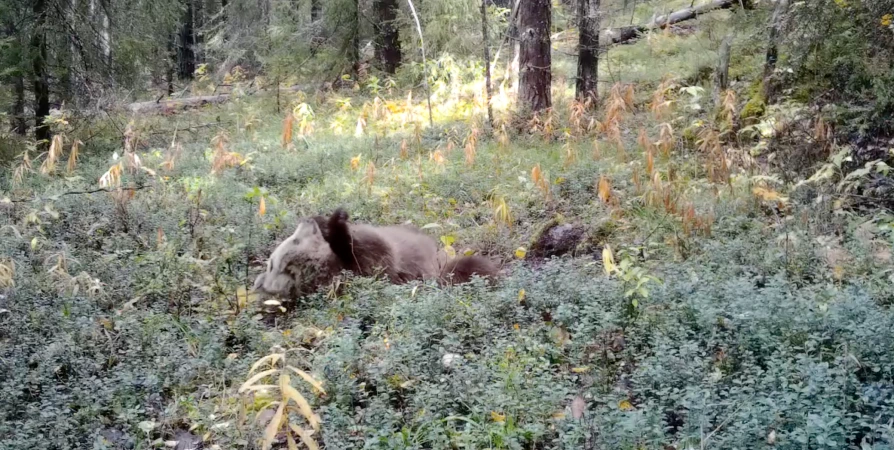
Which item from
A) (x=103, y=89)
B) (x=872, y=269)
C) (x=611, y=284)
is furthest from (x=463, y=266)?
(x=103, y=89)

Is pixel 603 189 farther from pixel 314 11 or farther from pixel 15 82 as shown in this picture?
pixel 314 11

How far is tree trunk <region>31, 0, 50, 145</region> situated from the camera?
1205 cm

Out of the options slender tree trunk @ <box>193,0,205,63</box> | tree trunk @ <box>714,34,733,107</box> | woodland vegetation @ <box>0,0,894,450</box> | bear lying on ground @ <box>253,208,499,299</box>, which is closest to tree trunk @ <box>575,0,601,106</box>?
woodland vegetation @ <box>0,0,894,450</box>

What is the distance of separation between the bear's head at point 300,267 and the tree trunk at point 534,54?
687 centimetres

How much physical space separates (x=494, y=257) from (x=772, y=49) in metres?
5.42

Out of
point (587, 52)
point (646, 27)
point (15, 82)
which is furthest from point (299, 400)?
point (646, 27)

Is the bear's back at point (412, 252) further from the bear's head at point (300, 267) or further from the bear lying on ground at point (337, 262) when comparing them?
the bear's head at point (300, 267)

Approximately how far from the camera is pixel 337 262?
6.36 metres

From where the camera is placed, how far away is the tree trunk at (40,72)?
12.1m

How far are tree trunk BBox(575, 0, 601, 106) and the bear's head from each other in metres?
7.54

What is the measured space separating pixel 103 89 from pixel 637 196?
31.3 ft

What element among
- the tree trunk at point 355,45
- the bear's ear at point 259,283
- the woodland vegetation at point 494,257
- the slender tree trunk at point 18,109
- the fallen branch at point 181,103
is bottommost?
the bear's ear at point 259,283

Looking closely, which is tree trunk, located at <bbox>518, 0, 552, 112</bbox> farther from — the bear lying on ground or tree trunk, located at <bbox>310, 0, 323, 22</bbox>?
tree trunk, located at <bbox>310, 0, 323, 22</bbox>

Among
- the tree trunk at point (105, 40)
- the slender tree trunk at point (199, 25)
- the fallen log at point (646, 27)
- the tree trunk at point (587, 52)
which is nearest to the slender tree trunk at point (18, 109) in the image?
the tree trunk at point (105, 40)
